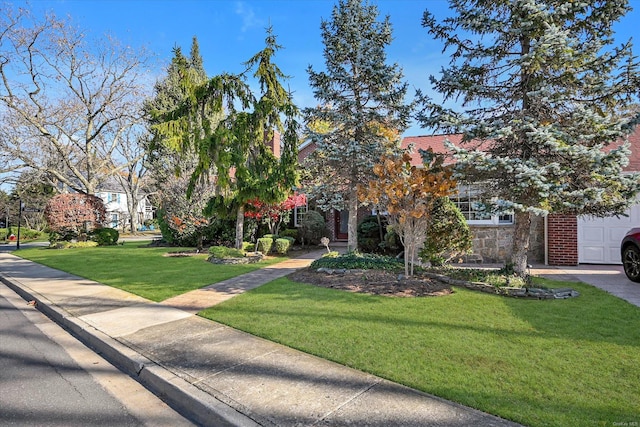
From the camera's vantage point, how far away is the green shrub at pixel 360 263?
877 centimetres

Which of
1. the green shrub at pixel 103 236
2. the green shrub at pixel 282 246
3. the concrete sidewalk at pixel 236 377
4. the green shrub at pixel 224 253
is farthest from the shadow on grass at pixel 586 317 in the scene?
the green shrub at pixel 103 236

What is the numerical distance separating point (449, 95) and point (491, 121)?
0.99 metres

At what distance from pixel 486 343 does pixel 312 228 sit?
1214 cm

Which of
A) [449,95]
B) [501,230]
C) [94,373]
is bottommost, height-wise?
[94,373]

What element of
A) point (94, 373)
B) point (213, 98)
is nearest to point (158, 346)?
point (94, 373)

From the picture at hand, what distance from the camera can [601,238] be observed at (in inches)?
400

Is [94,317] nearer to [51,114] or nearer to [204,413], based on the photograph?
[204,413]

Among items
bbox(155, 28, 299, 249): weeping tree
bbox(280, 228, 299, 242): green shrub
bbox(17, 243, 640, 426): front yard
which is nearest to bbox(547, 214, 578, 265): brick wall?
bbox(17, 243, 640, 426): front yard

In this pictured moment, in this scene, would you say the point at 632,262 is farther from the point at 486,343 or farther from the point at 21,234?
the point at 21,234

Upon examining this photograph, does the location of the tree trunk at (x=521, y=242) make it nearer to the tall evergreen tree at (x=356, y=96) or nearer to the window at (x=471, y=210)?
the window at (x=471, y=210)

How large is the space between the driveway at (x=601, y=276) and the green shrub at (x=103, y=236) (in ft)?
67.6

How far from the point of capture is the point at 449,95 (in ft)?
23.7

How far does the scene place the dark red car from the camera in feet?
25.4

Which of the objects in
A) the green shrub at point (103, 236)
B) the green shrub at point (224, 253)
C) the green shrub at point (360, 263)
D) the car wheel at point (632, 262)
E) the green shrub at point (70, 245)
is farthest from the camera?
the green shrub at point (103, 236)
